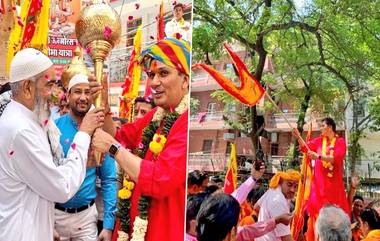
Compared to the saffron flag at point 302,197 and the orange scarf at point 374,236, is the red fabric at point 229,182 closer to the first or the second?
the saffron flag at point 302,197

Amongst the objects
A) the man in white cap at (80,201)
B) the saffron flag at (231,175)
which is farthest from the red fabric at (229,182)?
the man in white cap at (80,201)

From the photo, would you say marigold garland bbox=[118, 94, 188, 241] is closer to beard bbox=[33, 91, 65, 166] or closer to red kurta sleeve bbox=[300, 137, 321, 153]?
beard bbox=[33, 91, 65, 166]

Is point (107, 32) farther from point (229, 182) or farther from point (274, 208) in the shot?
point (274, 208)

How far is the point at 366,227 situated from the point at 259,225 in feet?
1.49

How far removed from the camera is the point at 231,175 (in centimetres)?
216

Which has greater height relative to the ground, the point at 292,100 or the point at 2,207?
the point at 292,100

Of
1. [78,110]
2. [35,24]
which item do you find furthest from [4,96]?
[78,110]

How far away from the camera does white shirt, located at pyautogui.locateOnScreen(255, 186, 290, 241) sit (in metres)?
2.19

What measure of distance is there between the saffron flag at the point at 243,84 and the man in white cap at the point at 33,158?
500 millimetres

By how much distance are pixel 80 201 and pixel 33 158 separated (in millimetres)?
393

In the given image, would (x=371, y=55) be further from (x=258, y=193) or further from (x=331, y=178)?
(x=258, y=193)

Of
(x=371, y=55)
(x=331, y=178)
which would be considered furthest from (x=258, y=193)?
(x=371, y=55)

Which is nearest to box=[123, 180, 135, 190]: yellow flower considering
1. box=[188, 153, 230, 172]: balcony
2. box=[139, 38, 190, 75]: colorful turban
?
box=[188, 153, 230, 172]: balcony

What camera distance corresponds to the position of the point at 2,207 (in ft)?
6.20
